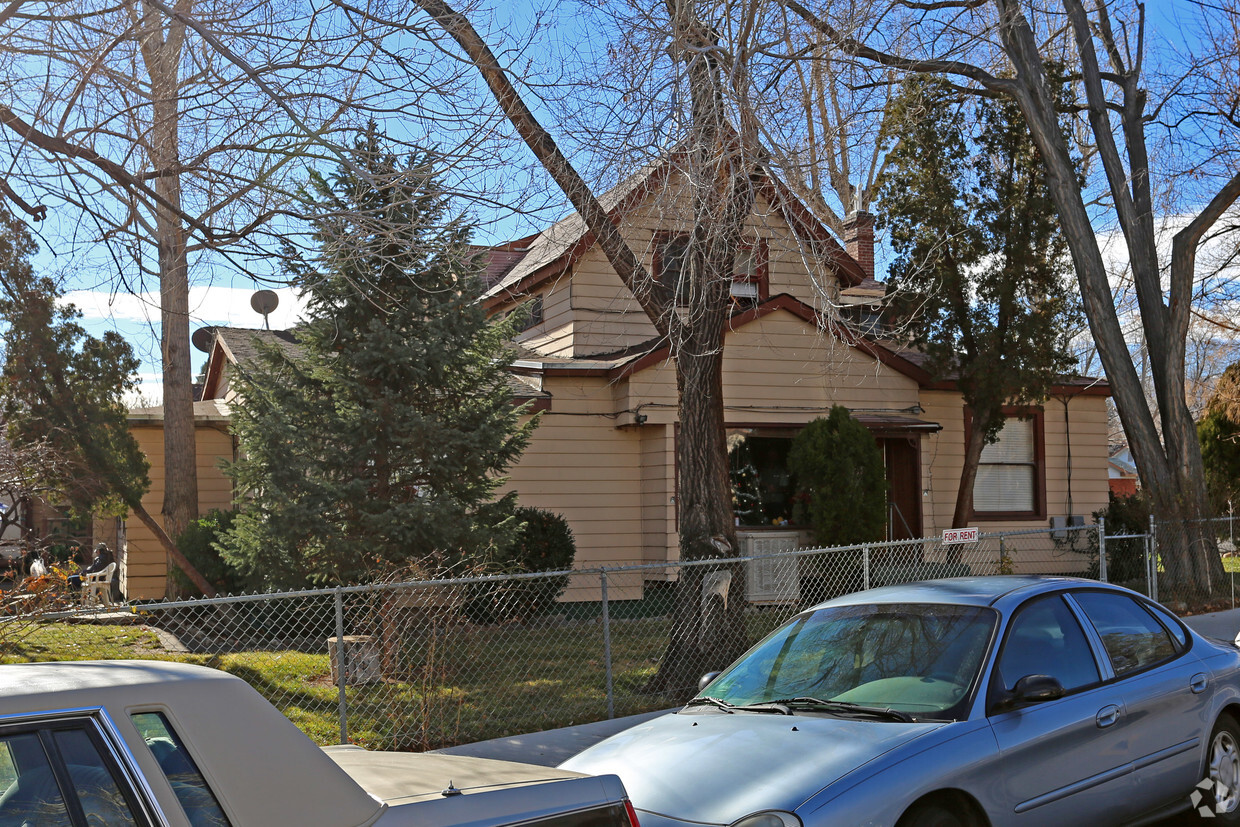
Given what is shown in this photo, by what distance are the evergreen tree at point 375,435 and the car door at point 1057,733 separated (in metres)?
7.64

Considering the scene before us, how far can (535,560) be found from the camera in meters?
15.0

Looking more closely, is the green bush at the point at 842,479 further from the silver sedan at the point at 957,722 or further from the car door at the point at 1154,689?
the car door at the point at 1154,689

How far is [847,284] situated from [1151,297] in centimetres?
564

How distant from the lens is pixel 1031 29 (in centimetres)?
1552

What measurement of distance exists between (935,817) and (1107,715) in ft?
4.50

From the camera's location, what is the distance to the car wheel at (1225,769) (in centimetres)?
561

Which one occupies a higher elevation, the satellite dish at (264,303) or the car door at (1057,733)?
the satellite dish at (264,303)

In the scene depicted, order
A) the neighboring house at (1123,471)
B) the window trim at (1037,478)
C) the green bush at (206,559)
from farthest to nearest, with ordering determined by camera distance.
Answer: the neighboring house at (1123,471), the window trim at (1037,478), the green bush at (206,559)

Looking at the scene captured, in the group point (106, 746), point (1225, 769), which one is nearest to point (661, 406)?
point (1225, 769)

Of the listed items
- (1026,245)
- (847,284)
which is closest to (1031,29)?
(1026,245)

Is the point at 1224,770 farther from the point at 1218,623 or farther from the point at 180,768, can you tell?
the point at 1218,623

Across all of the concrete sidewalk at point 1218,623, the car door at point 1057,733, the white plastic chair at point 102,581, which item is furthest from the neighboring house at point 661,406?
the car door at point 1057,733

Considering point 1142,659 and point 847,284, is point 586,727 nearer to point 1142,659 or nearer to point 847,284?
point 1142,659

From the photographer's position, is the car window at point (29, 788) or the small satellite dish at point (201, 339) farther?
the small satellite dish at point (201, 339)
